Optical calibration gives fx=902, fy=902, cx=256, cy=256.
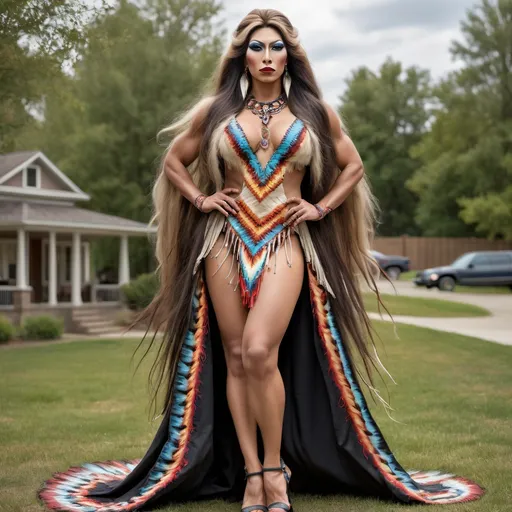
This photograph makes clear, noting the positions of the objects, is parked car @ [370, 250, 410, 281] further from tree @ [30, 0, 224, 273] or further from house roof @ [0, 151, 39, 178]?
house roof @ [0, 151, 39, 178]

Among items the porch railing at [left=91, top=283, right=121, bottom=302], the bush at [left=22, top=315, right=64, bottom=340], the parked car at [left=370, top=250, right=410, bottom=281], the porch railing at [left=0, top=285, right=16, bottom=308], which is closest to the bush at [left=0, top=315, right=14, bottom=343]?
the bush at [left=22, top=315, right=64, bottom=340]

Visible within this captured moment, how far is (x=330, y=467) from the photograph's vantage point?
477 centimetres

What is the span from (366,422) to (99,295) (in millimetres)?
24676

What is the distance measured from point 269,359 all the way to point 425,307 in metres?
22.2

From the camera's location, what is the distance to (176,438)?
468 centimetres

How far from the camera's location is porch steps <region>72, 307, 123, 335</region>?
80.5 feet

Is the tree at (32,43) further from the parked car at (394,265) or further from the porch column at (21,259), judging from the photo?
the parked car at (394,265)

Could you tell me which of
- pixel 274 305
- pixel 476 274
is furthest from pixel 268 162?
pixel 476 274

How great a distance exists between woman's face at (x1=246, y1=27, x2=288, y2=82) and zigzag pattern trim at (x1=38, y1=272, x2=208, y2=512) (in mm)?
1106

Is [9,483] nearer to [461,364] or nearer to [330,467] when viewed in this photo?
[330,467]

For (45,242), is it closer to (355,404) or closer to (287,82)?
(287,82)

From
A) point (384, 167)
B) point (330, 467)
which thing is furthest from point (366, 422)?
point (384, 167)

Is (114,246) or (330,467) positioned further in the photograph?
(114,246)

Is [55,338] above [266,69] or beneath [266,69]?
beneath
